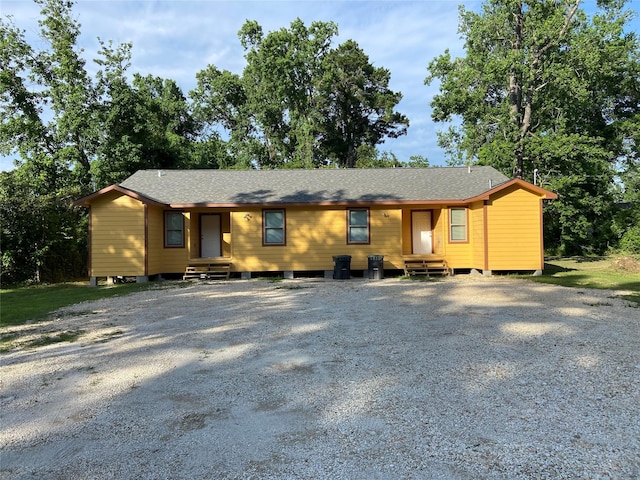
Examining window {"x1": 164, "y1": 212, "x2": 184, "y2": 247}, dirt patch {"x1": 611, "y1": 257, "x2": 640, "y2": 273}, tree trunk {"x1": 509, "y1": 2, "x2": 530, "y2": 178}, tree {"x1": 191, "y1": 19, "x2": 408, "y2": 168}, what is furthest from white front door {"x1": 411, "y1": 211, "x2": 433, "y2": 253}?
tree {"x1": 191, "y1": 19, "x2": 408, "y2": 168}

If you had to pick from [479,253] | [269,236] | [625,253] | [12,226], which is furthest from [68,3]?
[625,253]

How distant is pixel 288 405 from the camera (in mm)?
3625

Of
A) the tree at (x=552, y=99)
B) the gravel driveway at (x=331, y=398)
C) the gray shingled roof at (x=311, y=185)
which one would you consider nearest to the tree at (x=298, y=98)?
the tree at (x=552, y=99)

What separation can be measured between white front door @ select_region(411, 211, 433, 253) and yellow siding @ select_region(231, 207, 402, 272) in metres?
1.35

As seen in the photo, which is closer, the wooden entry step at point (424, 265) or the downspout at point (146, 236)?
the downspout at point (146, 236)

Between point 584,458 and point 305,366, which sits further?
point 305,366

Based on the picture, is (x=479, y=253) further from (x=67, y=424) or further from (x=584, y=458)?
(x=67, y=424)

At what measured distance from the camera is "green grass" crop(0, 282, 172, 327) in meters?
8.20

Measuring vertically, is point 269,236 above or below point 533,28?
below

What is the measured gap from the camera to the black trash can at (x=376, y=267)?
13.7 meters

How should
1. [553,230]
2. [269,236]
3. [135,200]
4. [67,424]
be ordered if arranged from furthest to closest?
[553,230] → [269,236] → [135,200] → [67,424]

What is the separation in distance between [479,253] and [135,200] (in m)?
11.4

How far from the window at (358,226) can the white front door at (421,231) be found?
7.17 feet

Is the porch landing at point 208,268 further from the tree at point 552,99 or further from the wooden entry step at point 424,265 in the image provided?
the tree at point 552,99
